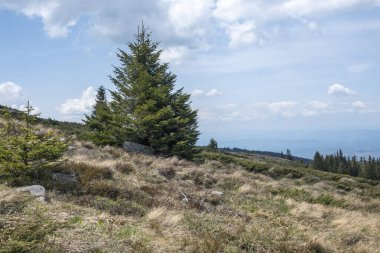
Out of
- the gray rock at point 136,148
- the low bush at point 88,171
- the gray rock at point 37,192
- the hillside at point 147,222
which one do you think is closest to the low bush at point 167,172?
the hillside at point 147,222

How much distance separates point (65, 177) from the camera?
10.3 m

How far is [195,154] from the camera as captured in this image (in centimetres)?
2452

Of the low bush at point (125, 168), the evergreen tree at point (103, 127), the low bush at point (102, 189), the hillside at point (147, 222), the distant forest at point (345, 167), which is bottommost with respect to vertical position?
the distant forest at point (345, 167)

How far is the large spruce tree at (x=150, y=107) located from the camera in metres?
22.4

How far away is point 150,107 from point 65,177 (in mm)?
12482

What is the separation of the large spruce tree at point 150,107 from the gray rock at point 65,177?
450 inches

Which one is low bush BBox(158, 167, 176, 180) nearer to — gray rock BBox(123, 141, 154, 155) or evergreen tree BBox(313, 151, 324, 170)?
gray rock BBox(123, 141, 154, 155)

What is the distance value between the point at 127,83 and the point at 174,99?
123 inches

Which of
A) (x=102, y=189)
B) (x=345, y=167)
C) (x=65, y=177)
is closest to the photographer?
(x=102, y=189)

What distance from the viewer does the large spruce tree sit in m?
22.4

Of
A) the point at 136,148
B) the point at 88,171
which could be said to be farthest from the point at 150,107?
the point at 88,171

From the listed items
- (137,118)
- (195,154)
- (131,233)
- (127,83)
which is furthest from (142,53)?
(131,233)

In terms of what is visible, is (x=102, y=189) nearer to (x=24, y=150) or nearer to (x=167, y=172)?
(x=24, y=150)

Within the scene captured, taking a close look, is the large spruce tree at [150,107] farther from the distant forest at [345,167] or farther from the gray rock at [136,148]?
the distant forest at [345,167]
